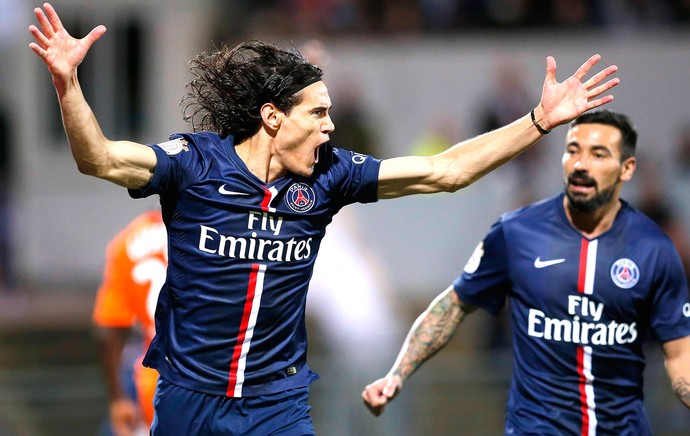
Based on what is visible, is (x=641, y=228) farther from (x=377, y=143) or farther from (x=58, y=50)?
(x=377, y=143)

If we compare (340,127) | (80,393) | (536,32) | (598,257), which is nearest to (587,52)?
(536,32)

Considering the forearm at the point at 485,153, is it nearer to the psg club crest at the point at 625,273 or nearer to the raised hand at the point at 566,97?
the raised hand at the point at 566,97

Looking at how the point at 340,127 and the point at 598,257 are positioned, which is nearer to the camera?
the point at 598,257

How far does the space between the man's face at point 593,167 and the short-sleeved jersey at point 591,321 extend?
0.17 metres

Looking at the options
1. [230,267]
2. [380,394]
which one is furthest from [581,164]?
[230,267]

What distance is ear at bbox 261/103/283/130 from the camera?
4.95 meters

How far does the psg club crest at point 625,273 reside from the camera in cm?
564

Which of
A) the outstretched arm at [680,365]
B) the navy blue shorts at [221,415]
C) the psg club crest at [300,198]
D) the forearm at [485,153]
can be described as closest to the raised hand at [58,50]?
the psg club crest at [300,198]

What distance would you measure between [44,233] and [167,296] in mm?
12317

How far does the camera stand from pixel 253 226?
16.1 feet

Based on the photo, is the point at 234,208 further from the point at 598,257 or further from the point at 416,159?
the point at 598,257

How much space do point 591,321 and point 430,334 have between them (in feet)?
2.63

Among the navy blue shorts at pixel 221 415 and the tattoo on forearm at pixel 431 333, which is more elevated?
the tattoo on forearm at pixel 431 333

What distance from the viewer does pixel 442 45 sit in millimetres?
16422
